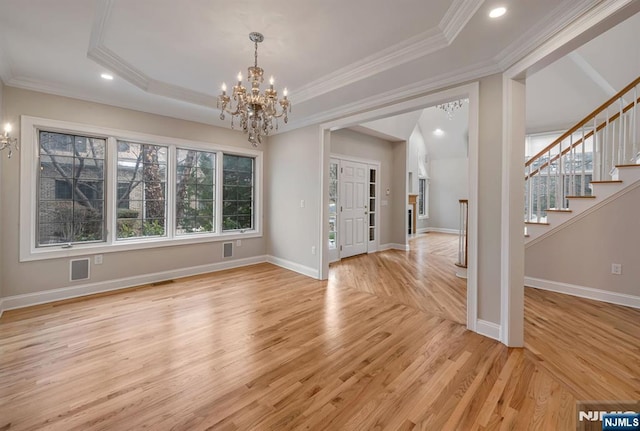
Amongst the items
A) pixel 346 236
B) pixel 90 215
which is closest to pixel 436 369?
pixel 346 236

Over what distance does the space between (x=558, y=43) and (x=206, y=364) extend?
3728 mm

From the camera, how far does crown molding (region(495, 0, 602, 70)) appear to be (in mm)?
1815

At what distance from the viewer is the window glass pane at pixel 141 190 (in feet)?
13.7

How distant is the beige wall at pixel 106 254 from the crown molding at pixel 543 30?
3.98 metres

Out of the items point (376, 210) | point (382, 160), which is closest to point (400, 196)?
point (376, 210)

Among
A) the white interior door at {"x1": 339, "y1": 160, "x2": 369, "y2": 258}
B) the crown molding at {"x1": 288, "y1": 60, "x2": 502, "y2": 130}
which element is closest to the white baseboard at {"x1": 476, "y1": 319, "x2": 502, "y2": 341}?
the crown molding at {"x1": 288, "y1": 60, "x2": 502, "y2": 130}

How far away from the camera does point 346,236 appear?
20.4 feet

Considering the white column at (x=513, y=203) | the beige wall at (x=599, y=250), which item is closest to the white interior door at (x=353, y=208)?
the beige wall at (x=599, y=250)

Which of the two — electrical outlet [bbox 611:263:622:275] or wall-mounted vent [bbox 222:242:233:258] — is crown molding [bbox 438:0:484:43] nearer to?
electrical outlet [bbox 611:263:622:275]

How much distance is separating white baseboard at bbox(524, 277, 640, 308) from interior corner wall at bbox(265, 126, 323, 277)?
3.41 m

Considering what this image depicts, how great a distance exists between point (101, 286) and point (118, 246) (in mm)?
595

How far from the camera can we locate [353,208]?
20.9ft

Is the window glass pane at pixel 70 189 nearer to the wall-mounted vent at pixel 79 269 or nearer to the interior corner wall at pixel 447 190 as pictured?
the wall-mounted vent at pixel 79 269

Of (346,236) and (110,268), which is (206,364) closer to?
(110,268)
